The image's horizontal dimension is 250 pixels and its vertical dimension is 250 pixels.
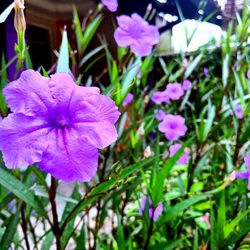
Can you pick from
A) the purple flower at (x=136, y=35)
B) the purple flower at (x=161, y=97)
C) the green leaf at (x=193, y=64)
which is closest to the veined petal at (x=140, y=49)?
the purple flower at (x=136, y=35)

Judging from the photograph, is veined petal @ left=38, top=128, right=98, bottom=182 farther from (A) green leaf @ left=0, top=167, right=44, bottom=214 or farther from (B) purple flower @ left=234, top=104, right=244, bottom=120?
(B) purple flower @ left=234, top=104, right=244, bottom=120

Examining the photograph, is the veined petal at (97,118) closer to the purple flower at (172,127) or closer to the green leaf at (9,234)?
the green leaf at (9,234)

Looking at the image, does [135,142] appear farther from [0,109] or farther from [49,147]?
[49,147]

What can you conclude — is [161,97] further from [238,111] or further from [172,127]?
[238,111]

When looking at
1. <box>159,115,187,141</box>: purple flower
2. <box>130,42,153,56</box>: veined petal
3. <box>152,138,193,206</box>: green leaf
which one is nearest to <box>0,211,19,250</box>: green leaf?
<box>152,138,193,206</box>: green leaf

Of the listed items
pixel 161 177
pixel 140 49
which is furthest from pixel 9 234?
pixel 140 49

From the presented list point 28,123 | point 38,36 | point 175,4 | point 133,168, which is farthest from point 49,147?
point 175,4
